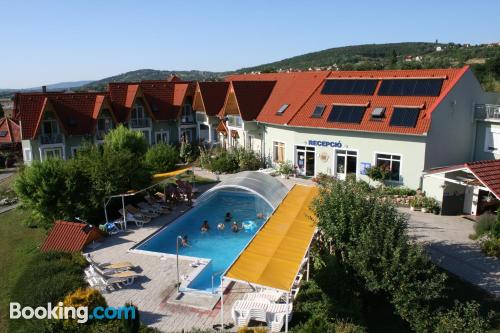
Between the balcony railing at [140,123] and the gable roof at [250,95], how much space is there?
9475 mm

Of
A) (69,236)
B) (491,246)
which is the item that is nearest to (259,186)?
(69,236)

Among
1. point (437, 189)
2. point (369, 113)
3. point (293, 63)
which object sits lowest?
point (437, 189)

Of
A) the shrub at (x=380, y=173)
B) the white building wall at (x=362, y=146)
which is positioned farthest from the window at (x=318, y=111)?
the shrub at (x=380, y=173)

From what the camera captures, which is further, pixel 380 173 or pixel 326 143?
pixel 326 143

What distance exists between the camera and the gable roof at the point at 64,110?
35.9 m

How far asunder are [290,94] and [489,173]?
18645 mm

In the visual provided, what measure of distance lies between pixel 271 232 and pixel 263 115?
68.5 feet

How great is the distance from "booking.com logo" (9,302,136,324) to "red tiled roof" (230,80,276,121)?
2454 centimetres

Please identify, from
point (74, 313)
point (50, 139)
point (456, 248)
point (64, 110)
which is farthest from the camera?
point (64, 110)

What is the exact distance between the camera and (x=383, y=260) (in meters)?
13.7

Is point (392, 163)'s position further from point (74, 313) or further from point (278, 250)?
point (74, 313)

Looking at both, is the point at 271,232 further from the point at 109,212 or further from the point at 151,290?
the point at 109,212

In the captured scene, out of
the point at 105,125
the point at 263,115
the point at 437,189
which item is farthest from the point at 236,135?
the point at 437,189

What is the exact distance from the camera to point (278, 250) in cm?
1516
